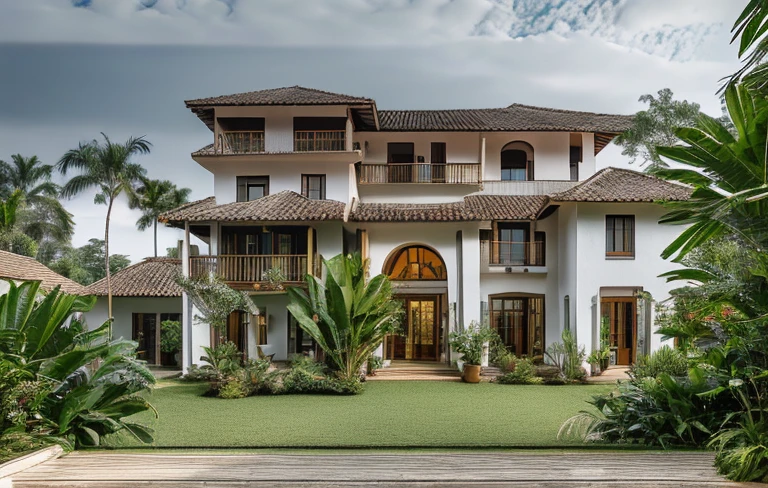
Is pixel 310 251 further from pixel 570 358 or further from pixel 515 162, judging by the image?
pixel 515 162

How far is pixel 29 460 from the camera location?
6367 mm

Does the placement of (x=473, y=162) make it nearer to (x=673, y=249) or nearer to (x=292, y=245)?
(x=292, y=245)


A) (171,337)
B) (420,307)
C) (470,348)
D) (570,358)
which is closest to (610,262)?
(570,358)

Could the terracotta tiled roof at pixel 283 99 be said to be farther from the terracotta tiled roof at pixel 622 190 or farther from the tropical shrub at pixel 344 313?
the terracotta tiled roof at pixel 622 190

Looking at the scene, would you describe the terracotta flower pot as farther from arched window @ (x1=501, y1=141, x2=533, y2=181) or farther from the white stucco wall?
arched window @ (x1=501, y1=141, x2=533, y2=181)

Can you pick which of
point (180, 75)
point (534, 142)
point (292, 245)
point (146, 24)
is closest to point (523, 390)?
point (292, 245)

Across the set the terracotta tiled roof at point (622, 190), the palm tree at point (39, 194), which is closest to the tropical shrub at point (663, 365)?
the terracotta tiled roof at point (622, 190)

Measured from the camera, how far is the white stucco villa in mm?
18500

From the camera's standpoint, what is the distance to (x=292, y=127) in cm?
2027

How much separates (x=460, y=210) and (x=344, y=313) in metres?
5.97

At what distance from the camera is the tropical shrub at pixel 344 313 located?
16078mm

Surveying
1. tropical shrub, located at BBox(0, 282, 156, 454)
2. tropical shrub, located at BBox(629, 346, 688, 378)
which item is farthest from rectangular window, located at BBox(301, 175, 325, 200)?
tropical shrub, located at BBox(0, 282, 156, 454)

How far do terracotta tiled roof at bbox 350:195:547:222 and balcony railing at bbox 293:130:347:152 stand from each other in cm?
227

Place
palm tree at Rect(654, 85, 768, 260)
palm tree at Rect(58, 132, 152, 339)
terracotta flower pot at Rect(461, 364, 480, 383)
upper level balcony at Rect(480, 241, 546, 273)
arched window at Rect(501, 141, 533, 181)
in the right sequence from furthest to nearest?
1. palm tree at Rect(58, 132, 152, 339)
2. arched window at Rect(501, 141, 533, 181)
3. upper level balcony at Rect(480, 241, 546, 273)
4. terracotta flower pot at Rect(461, 364, 480, 383)
5. palm tree at Rect(654, 85, 768, 260)
